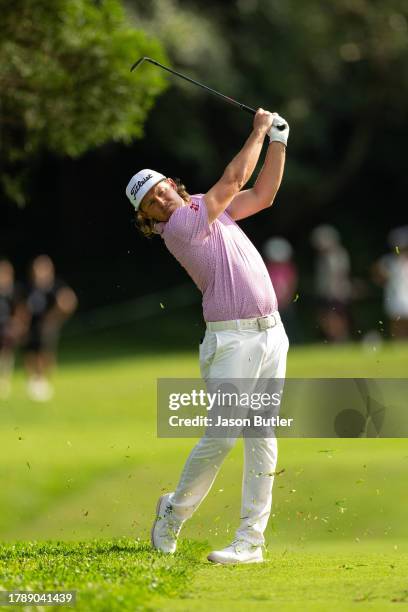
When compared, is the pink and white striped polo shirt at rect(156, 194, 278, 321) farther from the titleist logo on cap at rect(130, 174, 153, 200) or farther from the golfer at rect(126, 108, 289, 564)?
the titleist logo on cap at rect(130, 174, 153, 200)

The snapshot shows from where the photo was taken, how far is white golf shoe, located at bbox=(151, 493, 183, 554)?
8625 millimetres

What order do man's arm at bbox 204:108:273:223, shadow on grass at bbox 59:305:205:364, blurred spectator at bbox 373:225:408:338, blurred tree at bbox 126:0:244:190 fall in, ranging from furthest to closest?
blurred tree at bbox 126:0:244:190, shadow on grass at bbox 59:305:205:364, blurred spectator at bbox 373:225:408:338, man's arm at bbox 204:108:273:223

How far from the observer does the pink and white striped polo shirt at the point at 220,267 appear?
818 centimetres

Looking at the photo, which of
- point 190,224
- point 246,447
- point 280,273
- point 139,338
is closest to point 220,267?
point 190,224

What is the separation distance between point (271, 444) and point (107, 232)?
30.5 m

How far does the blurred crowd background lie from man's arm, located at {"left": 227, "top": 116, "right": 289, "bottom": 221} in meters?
13.1

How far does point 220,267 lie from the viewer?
8.24 meters

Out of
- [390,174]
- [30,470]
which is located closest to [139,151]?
[390,174]

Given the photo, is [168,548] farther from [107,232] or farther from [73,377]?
[107,232]

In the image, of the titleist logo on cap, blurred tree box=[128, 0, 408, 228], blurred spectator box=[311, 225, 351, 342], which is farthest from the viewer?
blurred tree box=[128, 0, 408, 228]

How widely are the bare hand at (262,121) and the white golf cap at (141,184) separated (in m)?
0.62

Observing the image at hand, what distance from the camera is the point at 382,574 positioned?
7895mm

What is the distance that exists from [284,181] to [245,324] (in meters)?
25.6

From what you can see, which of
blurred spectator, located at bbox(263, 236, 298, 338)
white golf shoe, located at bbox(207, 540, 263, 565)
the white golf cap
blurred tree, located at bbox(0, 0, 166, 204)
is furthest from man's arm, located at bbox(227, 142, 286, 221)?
blurred spectator, located at bbox(263, 236, 298, 338)
